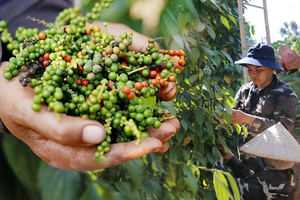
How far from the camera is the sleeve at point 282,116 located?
177cm

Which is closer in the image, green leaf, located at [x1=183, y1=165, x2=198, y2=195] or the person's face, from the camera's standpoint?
green leaf, located at [x1=183, y1=165, x2=198, y2=195]

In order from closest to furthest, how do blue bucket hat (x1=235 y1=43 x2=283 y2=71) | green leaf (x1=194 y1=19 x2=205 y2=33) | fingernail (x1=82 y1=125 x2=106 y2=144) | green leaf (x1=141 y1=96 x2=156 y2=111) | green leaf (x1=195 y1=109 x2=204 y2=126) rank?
1. fingernail (x1=82 y1=125 x2=106 y2=144)
2. green leaf (x1=141 y1=96 x2=156 y2=111)
3. green leaf (x1=194 y1=19 x2=205 y2=33)
4. green leaf (x1=195 y1=109 x2=204 y2=126)
5. blue bucket hat (x1=235 y1=43 x2=283 y2=71)

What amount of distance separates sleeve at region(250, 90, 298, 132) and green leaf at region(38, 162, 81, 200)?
1444mm

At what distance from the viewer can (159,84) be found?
1.66 feet

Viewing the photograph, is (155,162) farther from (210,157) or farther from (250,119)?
(250,119)

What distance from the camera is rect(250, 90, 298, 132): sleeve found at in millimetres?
1769

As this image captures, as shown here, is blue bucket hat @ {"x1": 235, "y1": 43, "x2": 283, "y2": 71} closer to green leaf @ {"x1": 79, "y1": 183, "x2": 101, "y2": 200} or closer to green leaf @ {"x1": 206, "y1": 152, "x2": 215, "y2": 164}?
green leaf @ {"x1": 206, "y1": 152, "x2": 215, "y2": 164}

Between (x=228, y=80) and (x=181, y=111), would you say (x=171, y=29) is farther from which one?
(x=228, y=80)

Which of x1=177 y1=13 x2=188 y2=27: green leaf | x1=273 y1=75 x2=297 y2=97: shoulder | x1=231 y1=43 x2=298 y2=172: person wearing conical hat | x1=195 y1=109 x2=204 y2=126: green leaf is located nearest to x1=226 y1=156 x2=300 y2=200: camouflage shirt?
x1=231 y1=43 x2=298 y2=172: person wearing conical hat

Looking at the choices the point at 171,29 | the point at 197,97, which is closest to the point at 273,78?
the point at 197,97

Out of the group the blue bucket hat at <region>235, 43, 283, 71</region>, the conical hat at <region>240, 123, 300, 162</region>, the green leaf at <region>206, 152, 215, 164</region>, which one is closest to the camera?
the green leaf at <region>206, 152, 215, 164</region>

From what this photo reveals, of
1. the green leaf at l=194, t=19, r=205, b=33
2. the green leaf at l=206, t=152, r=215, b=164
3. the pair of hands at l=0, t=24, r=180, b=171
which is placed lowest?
the green leaf at l=206, t=152, r=215, b=164

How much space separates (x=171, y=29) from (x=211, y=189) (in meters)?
0.91

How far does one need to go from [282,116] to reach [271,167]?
1.07 feet
